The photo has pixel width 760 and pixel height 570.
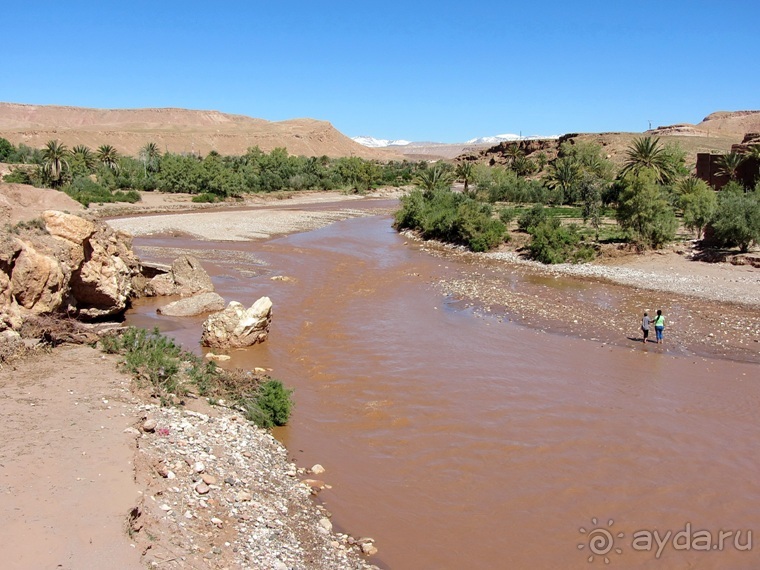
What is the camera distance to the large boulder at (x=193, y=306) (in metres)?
17.7

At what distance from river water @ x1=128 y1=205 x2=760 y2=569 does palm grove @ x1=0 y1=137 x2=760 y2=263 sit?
44.3 ft

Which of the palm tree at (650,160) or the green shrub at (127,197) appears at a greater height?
the palm tree at (650,160)

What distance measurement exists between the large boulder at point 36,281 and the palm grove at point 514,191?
22.3m

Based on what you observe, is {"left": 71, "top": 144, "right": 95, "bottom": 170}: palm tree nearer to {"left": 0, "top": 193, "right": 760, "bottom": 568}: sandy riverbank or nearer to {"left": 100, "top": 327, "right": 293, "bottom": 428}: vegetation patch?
{"left": 100, "top": 327, "right": 293, "bottom": 428}: vegetation patch

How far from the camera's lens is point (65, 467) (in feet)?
22.7

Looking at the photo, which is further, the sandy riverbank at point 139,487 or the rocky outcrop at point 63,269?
the rocky outcrop at point 63,269

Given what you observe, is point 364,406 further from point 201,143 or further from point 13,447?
point 201,143

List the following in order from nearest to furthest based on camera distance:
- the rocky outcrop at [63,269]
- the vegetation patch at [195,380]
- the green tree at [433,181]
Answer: the vegetation patch at [195,380] → the rocky outcrop at [63,269] → the green tree at [433,181]

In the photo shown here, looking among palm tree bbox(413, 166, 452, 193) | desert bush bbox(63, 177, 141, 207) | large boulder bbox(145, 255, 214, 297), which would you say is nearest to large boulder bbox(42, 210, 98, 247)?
large boulder bbox(145, 255, 214, 297)

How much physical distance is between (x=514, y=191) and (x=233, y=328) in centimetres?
4412

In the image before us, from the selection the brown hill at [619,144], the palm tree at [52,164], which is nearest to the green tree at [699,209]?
the brown hill at [619,144]

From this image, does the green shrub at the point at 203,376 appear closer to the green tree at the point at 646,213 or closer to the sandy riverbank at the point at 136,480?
the sandy riverbank at the point at 136,480

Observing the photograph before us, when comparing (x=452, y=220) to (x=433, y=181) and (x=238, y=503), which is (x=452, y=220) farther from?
(x=238, y=503)

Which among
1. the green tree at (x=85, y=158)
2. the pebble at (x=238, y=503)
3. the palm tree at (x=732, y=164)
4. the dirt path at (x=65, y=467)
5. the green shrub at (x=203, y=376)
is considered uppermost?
the green tree at (x=85, y=158)
